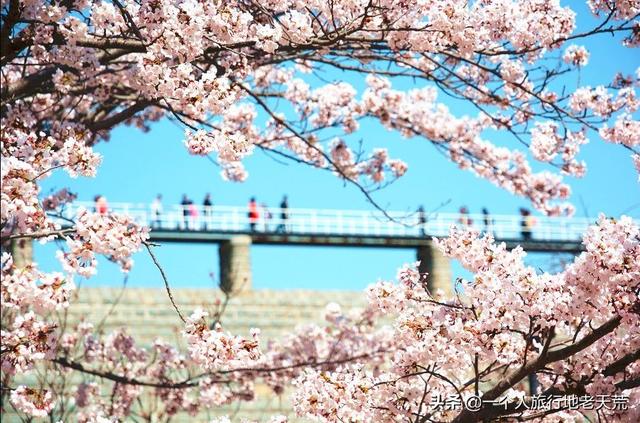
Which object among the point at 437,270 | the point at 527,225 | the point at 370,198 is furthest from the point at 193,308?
the point at 527,225

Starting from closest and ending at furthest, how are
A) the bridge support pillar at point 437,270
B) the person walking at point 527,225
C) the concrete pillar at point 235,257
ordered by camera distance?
the concrete pillar at point 235,257 < the bridge support pillar at point 437,270 < the person walking at point 527,225

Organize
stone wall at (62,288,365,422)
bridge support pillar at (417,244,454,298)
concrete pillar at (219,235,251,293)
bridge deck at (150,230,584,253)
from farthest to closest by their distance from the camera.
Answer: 1. bridge support pillar at (417,244,454,298)
2. bridge deck at (150,230,584,253)
3. concrete pillar at (219,235,251,293)
4. stone wall at (62,288,365,422)

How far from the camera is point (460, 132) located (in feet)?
41.0

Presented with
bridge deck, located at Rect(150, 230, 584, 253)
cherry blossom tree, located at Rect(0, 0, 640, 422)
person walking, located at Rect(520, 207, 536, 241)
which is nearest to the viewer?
cherry blossom tree, located at Rect(0, 0, 640, 422)

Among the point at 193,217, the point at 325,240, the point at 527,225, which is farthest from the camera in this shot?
the point at 527,225

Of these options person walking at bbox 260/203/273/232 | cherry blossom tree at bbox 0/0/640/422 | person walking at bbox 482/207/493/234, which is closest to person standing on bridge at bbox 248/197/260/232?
person walking at bbox 260/203/273/232

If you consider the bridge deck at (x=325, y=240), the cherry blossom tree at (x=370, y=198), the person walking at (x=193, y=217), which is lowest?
the cherry blossom tree at (x=370, y=198)

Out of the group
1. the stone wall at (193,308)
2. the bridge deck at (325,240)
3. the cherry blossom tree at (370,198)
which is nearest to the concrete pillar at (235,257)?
the bridge deck at (325,240)

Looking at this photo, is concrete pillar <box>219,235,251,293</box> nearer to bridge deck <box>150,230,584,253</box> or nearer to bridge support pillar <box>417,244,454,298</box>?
bridge deck <box>150,230,584,253</box>

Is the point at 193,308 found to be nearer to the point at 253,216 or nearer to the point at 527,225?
the point at 253,216

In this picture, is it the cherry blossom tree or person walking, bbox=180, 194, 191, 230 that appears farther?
person walking, bbox=180, 194, 191, 230

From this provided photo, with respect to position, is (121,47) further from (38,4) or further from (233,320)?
(233,320)

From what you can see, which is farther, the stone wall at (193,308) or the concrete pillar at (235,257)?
the concrete pillar at (235,257)

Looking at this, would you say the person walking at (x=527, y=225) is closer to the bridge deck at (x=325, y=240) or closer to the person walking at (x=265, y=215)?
the bridge deck at (x=325, y=240)
